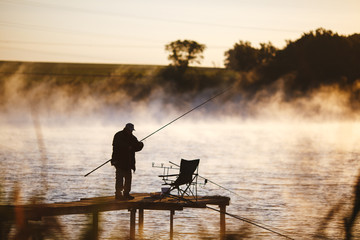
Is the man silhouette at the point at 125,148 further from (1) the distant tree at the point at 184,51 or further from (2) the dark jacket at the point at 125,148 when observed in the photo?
(1) the distant tree at the point at 184,51

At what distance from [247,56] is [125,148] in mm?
84623

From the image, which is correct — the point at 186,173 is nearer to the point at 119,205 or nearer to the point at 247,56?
the point at 119,205

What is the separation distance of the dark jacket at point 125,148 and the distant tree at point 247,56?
252 ft

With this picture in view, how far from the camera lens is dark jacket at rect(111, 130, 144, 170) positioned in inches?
585

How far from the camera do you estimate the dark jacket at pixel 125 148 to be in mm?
14852

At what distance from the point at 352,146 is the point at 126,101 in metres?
56.1

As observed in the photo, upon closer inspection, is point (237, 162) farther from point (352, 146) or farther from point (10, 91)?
point (10, 91)

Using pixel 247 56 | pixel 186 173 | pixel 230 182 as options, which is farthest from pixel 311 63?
pixel 186 173

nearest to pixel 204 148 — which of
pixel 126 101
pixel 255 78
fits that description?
pixel 255 78

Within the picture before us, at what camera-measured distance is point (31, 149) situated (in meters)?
63.0

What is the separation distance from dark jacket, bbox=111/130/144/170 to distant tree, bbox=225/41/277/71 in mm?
76933

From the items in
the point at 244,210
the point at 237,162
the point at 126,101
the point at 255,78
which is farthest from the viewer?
the point at 126,101

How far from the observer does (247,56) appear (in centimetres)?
9844

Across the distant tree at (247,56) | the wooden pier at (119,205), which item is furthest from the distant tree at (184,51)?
the wooden pier at (119,205)
